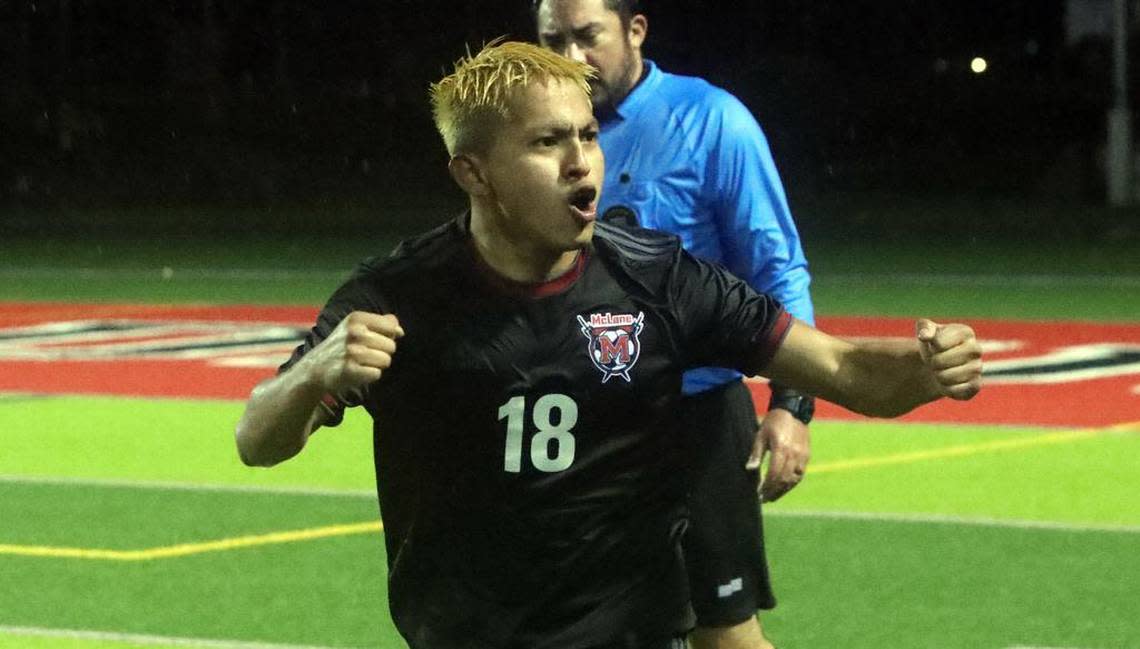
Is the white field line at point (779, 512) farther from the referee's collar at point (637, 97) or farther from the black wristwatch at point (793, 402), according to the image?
the referee's collar at point (637, 97)

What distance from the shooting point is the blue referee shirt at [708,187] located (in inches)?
238

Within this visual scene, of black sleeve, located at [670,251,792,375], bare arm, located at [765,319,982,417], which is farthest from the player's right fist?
bare arm, located at [765,319,982,417]

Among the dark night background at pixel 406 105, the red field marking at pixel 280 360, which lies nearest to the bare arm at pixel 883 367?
the red field marking at pixel 280 360

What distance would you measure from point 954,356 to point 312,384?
3.74ft

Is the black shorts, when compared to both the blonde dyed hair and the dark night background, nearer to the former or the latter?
the blonde dyed hair

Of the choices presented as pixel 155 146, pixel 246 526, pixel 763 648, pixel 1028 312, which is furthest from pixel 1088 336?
pixel 155 146

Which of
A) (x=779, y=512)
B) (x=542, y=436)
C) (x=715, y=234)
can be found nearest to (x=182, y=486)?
(x=779, y=512)

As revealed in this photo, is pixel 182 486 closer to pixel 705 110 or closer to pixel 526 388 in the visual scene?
pixel 705 110

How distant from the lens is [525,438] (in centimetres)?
453

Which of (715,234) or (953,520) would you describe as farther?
(953,520)

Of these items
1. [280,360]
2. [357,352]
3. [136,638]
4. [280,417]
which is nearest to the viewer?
[357,352]

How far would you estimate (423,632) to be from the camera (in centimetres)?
463

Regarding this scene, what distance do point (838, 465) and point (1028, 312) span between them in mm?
7789

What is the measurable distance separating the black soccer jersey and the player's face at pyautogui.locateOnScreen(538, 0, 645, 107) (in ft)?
4.45
